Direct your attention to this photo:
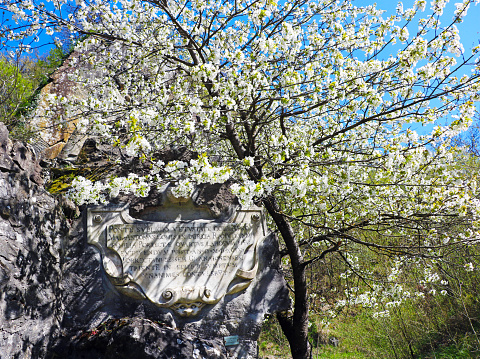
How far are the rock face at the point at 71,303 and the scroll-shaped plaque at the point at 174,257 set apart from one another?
12cm

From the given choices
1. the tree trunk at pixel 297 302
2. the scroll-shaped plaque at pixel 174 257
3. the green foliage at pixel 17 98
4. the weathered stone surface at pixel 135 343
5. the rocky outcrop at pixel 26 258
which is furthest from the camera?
the green foliage at pixel 17 98

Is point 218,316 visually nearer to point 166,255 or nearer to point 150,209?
point 166,255

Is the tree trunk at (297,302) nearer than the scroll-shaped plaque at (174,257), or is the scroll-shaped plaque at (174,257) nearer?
the scroll-shaped plaque at (174,257)

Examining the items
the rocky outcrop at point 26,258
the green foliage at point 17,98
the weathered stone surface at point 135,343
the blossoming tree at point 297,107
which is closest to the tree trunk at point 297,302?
→ the blossoming tree at point 297,107

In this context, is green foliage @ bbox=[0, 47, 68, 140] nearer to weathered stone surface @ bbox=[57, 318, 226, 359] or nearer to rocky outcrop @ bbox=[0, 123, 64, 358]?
rocky outcrop @ bbox=[0, 123, 64, 358]

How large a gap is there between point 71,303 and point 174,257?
3.53 ft

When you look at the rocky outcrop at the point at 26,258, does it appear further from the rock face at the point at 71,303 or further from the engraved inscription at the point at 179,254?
the engraved inscription at the point at 179,254

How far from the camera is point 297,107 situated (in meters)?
4.13

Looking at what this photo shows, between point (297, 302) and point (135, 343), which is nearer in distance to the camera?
point (135, 343)

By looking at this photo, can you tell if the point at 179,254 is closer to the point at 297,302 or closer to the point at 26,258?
→ the point at 26,258

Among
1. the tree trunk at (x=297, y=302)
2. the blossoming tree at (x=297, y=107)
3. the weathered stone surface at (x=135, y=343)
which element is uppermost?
the blossoming tree at (x=297, y=107)

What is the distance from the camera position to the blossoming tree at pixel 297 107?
11.6 ft

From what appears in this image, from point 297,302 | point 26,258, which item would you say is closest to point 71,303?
point 26,258

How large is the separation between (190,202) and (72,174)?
144cm
